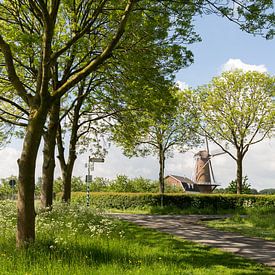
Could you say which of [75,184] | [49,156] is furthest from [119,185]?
[49,156]

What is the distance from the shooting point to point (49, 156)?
18.2m

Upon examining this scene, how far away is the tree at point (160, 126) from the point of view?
55.8 ft

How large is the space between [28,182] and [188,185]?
6443 centimetres

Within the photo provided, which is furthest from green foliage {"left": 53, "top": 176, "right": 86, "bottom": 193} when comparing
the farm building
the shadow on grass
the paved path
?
the shadow on grass

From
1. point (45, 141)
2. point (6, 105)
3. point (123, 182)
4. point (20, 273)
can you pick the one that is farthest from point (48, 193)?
point (123, 182)

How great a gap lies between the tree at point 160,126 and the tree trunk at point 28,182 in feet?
20.3

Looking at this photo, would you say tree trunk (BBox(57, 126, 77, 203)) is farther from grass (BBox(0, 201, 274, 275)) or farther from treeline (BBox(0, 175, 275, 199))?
treeline (BBox(0, 175, 275, 199))

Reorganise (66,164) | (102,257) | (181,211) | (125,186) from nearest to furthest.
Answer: (102,257)
(66,164)
(181,211)
(125,186)

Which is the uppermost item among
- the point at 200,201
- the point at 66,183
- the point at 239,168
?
the point at 239,168

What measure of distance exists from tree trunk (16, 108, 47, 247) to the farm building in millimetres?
43869

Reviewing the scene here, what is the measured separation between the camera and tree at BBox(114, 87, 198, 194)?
1700cm

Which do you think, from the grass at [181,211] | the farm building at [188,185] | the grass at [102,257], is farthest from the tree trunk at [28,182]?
the farm building at [188,185]

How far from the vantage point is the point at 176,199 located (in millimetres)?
32188

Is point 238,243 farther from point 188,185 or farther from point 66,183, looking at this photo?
point 188,185
